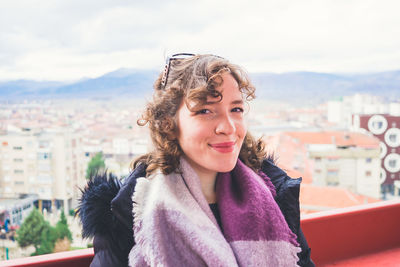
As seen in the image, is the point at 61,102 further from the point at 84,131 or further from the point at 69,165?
the point at 69,165

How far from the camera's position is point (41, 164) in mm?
3043

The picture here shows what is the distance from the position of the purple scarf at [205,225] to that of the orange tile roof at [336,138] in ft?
10.4

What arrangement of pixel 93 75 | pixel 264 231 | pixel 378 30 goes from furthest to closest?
pixel 378 30 → pixel 93 75 → pixel 264 231

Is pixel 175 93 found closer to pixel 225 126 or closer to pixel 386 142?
pixel 225 126

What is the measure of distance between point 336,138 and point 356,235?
2396 millimetres

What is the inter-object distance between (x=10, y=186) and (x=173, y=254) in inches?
96.8

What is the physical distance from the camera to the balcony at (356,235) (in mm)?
1751

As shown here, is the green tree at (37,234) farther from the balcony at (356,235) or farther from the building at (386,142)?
the building at (386,142)

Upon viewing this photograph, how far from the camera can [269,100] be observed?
11.1 feet

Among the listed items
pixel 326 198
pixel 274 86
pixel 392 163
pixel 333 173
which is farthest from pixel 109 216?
pixel 333 173

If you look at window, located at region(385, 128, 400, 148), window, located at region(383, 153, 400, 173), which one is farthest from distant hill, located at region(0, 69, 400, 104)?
window, located at region(383, 153, 400, 173)

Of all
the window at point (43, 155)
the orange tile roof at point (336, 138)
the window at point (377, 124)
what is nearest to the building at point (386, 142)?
the window at point (377, 124)

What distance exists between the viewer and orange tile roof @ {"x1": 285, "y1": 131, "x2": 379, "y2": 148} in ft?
12.5

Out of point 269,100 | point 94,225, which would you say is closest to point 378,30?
point 269,100
